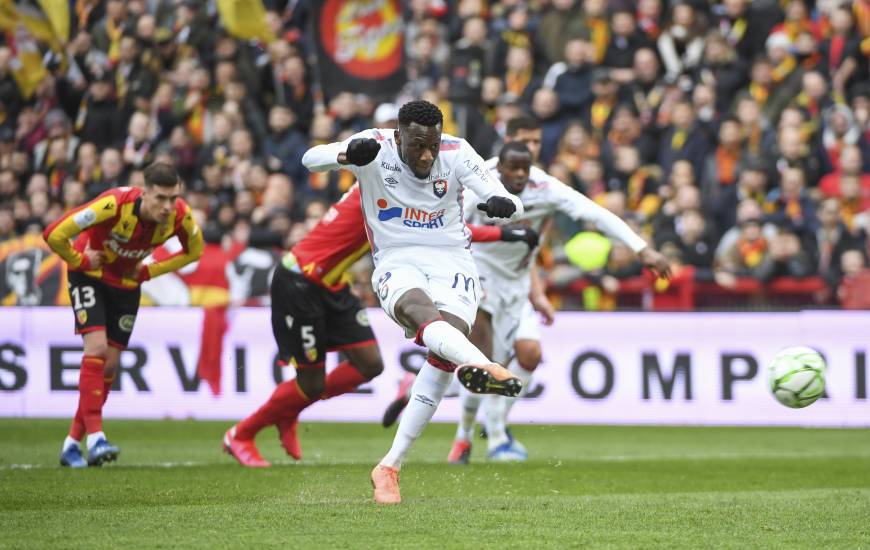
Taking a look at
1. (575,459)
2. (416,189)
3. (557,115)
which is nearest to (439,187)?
(416,189)

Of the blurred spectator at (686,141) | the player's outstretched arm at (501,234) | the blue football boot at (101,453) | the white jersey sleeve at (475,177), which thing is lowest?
the blue football boot at (101,453)

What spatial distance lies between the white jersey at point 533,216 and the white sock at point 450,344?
185 cm

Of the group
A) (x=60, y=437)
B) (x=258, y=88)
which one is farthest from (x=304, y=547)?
(x=258, y=88)

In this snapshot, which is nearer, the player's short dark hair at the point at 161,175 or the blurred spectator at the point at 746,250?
the player's short dark hair at the point at 161,175

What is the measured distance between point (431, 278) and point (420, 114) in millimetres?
971

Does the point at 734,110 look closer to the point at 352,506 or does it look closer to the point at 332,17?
the point at 332,17

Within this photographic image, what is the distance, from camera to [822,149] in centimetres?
1717

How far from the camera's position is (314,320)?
10773 mm

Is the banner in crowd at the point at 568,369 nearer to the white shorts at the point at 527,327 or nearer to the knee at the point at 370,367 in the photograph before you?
the white shorts at the point at 527,327

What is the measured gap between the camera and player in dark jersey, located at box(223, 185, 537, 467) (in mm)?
10648

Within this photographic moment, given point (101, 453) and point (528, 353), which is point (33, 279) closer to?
point (101, 453)

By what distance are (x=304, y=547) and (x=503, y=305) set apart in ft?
18.1

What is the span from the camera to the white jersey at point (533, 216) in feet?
31.2

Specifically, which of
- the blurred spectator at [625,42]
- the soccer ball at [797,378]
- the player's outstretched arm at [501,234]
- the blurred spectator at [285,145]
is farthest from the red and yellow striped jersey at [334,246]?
the blurred spectator at [625,42]
